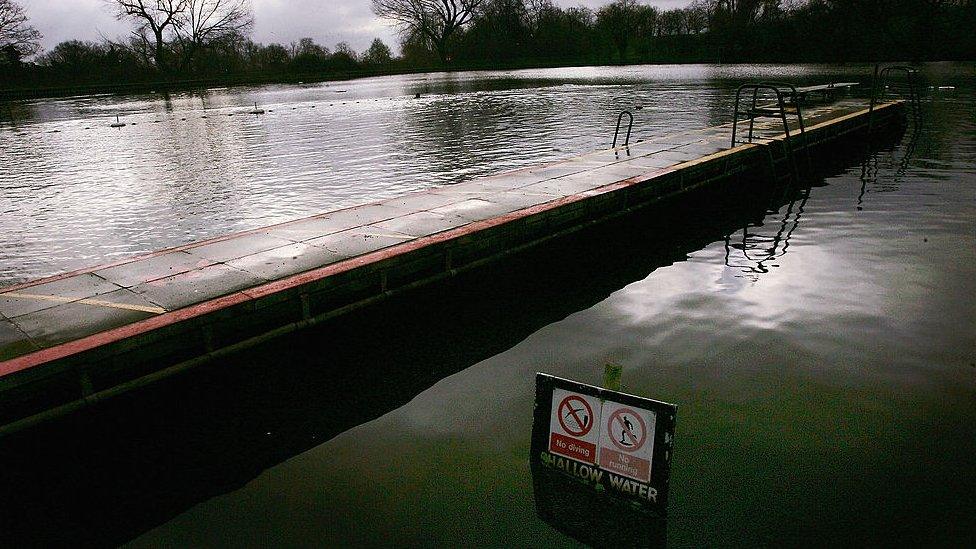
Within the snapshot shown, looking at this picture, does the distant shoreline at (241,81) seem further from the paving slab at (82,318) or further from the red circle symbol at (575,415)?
the red circle symbol at (575,415)

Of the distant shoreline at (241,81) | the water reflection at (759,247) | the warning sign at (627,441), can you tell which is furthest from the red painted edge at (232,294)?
the distant shoreline at (241,81)

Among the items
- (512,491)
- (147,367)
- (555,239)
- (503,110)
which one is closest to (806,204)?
(555,239)

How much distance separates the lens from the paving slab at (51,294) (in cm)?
635

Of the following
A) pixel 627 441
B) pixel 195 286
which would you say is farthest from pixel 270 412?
pixel 627 441

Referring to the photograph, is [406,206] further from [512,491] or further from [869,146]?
[869,146]

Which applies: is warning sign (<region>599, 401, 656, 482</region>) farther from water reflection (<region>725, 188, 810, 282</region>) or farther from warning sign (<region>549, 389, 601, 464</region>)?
water reflection (<region>725, 188, 810, 282</region>)

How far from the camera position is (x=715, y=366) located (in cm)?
650

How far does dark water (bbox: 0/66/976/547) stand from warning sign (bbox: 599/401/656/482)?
644 millimetres

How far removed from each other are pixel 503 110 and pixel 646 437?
29.8 m

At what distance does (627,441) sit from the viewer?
12.0 ft

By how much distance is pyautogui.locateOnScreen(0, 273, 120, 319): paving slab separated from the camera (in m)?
6.35

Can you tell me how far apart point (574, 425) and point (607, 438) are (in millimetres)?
220

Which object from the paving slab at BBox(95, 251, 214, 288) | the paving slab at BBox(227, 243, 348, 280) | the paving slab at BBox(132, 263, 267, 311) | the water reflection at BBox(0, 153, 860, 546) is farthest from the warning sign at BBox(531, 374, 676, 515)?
the paving slab at BBox(95, 251, 214, 288)

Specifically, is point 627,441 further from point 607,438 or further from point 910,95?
point 910,95
